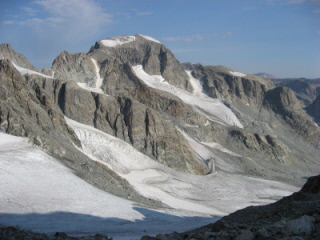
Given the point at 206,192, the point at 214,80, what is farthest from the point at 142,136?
the point at 214,80

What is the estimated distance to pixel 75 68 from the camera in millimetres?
85938

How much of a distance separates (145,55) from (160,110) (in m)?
40.5

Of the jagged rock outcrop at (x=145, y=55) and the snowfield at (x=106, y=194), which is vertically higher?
the jagged rock outcrop at (x=145, y=55)

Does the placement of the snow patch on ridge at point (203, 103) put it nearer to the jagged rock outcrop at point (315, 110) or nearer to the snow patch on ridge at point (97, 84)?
the snow patch on ridge at point (97, 84)

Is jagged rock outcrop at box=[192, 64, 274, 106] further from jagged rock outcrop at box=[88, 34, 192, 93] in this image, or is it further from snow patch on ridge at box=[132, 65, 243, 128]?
jagged rock outcrop at box=[88, 34, 192, 93]

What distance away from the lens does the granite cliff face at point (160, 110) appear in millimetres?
43500

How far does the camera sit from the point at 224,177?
5634 centimetres

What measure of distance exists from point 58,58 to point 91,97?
25.2 m

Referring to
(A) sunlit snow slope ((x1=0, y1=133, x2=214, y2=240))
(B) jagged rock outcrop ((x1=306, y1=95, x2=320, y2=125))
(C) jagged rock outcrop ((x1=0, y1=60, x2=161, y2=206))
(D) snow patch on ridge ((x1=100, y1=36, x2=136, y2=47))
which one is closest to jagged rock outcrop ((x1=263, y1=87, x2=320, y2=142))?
(B) jagged rock outcrop ((x1=306, y1=95, x2=320, y2=125))

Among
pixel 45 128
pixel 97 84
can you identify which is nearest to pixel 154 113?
pixel 45 128

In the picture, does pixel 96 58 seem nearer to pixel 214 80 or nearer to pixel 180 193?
pixel 214 80

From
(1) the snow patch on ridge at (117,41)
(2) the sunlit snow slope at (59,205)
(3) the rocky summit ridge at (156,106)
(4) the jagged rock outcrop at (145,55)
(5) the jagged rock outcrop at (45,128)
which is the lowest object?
(2) the sunlit snow slope at (59,205)

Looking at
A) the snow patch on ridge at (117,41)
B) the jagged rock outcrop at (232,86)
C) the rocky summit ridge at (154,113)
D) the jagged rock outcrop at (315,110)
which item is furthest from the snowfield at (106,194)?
the jagged rock outcrop at (315,110)

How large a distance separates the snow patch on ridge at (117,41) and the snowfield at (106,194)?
6759cm
